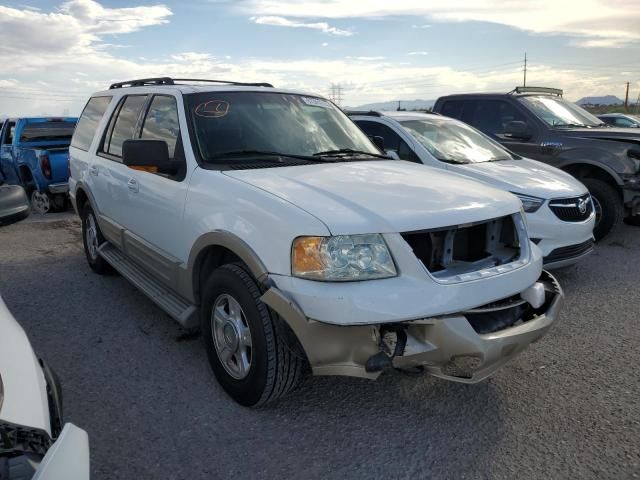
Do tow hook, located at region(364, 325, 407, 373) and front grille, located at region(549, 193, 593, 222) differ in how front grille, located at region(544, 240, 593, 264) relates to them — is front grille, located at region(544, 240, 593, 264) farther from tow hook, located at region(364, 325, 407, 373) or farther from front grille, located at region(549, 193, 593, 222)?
tow hook, located at region(364, 325, 407, 373)

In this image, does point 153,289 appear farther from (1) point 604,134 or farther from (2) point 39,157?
(2) point 39,157

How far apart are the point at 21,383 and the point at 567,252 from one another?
15.3ft

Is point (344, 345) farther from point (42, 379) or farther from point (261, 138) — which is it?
point (261, 138)

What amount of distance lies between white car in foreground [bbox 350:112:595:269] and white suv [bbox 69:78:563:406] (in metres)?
1.77

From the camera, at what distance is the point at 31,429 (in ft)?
5.07

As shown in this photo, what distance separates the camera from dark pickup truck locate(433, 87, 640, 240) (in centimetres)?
675

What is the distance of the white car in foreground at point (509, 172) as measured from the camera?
4926mm

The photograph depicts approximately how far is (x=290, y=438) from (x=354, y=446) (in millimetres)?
335

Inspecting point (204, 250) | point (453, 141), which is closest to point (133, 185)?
point (204, 250)

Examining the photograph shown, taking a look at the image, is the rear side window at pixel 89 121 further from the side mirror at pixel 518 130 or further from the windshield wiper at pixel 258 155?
the side mirror at pixel 518 130

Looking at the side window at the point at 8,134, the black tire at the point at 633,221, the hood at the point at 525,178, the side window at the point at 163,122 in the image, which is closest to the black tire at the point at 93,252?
the side window at the point at 163,122

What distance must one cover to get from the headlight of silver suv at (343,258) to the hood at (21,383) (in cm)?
114

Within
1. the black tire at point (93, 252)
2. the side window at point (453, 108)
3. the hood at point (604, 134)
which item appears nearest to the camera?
the black tire at point (93, 252)

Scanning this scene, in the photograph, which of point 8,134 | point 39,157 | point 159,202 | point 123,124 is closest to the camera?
point 159,202
